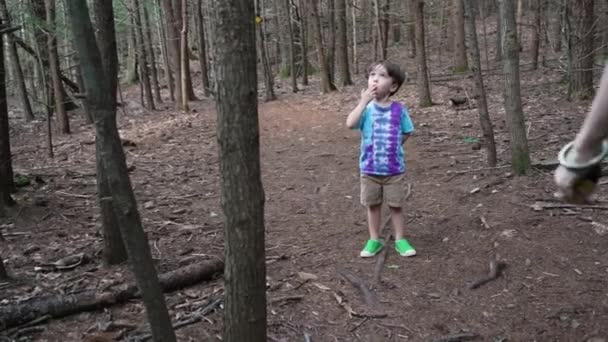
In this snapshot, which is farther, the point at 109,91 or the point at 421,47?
the point at 421,47

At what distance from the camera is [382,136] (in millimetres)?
4461

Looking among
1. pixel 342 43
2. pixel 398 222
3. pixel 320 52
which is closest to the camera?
pixel 398 222

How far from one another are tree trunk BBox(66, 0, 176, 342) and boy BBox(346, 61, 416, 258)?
2267 mm

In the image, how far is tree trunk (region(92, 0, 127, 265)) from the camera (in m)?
3.93

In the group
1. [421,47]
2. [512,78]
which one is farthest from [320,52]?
[512,78]

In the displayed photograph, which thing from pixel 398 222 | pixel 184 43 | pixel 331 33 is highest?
pixel 331 33

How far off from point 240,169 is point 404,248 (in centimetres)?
247

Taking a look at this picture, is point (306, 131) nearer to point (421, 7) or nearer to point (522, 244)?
point (421, 7)

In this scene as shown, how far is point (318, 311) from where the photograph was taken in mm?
3801

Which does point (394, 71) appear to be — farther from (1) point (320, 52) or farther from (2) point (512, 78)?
(1) point (320, 52)

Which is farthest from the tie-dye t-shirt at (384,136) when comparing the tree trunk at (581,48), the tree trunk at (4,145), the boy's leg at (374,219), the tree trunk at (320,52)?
the tree trunk at (320,52)

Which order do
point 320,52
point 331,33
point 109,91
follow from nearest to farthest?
point 109,91
point 320,52
point 331,33

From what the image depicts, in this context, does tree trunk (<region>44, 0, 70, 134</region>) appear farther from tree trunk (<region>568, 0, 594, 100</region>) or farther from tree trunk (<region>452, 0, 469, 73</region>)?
tree trunk (<region>452, 0, 469, 73</region>)

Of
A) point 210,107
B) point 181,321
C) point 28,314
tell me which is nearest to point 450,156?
point 181,321
